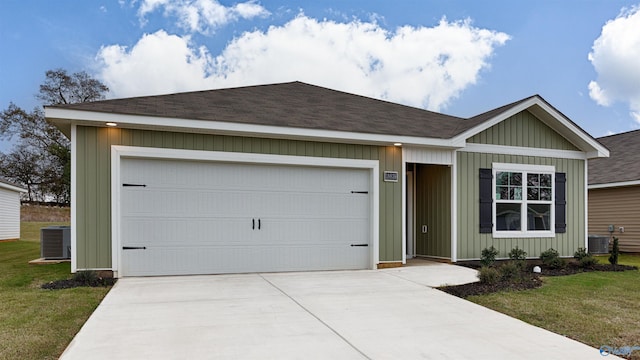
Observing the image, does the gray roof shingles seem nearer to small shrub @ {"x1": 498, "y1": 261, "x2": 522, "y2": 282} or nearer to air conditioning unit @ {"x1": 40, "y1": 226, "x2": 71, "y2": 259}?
small shrub @ {"x1": 498, "y1": 261, "x2": 522, "y2": 282}

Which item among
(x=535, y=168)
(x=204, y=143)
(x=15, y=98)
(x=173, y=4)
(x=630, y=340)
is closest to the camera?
(x=630, y=340)

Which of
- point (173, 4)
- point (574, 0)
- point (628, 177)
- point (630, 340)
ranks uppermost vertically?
point (173, 4)

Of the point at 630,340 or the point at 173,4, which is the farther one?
the point at 173,4

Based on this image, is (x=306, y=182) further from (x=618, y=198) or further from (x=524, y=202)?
(x=618, y=198)

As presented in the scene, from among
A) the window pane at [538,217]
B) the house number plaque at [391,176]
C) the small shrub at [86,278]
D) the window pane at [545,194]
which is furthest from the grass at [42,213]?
the window pane at [545,194]

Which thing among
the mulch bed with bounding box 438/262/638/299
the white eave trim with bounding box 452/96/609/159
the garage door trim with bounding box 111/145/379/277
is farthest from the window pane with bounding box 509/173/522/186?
the garage door trim with bounding box 111/145/379/277

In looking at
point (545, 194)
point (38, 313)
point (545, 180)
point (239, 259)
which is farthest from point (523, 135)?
point (38, 313)

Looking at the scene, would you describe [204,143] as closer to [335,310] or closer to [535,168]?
[335,310]

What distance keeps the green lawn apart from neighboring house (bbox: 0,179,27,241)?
11150 millimetres

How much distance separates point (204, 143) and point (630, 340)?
640 cm

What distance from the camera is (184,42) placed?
20.1 meters

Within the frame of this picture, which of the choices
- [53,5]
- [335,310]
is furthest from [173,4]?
[335,310]

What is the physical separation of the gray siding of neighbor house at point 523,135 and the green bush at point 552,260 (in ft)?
7.75

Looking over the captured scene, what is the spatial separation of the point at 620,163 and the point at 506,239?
7999 millimetres
